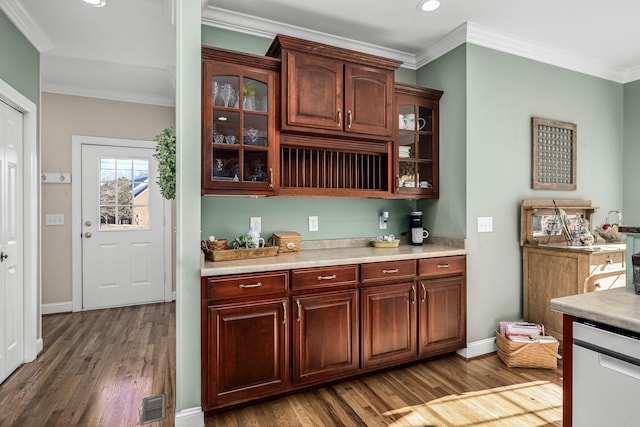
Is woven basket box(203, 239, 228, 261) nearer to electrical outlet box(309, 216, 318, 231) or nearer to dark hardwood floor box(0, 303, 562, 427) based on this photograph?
electrical outlet box(309, 216, 318, 231)

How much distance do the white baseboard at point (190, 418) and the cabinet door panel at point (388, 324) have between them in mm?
1119

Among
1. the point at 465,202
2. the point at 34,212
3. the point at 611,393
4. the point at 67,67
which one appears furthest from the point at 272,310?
the point at 67,67

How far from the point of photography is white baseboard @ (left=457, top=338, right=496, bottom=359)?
294 centimetres

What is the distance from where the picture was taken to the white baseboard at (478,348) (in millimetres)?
2936

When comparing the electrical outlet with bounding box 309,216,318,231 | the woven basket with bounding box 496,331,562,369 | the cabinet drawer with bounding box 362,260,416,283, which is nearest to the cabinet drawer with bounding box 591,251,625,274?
the woven basket with bounding box 496,331,562,369

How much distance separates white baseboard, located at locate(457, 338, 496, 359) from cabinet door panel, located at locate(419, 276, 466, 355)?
8cm

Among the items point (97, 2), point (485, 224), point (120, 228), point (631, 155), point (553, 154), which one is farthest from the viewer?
point (120, 228)

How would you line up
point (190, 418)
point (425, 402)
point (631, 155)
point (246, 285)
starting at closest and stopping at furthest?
point (190, 418)
point (246, 285)
point (425, 402)
point (631, 155)

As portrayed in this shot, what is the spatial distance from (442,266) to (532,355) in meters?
0.97

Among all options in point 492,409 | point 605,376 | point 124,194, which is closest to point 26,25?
point 124,194

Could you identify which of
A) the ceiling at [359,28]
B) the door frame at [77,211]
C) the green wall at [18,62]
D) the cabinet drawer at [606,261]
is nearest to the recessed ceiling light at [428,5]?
the ceiling at [359,28]

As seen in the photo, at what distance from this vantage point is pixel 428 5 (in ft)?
8.44

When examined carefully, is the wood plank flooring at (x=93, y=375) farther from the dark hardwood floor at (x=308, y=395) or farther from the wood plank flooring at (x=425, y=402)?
the wood plank flooring at (x=425, y=402)

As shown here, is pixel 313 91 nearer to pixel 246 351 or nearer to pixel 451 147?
pixel 451 147
